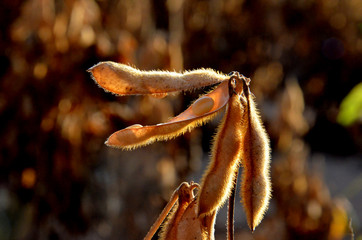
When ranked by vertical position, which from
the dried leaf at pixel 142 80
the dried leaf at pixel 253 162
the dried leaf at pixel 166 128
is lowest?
the dried leaf at pixel 253 162

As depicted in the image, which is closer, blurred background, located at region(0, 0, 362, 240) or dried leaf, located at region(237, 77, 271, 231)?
dried leaf, located at region(237, 77, 271, 231)

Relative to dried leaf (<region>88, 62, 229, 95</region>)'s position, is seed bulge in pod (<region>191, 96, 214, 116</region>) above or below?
below

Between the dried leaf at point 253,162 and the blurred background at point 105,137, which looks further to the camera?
the blurred background at point 105,137

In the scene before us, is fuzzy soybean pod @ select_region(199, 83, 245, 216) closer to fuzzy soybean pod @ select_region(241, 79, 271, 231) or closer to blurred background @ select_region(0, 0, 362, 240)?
fuzzy soybean pod @ select_region(241, 79, 271, 231)

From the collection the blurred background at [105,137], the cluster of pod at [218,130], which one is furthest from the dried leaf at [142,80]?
the blurred background at [105,137]

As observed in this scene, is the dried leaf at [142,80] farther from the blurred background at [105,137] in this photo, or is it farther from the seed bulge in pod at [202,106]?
the blurred background at [105,137]

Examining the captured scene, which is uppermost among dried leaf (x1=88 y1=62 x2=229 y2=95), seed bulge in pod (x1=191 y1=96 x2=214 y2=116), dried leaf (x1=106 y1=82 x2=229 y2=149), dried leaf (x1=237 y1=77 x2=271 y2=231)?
dried leaf (x1=88 y1=62 x2=229 y2=95)

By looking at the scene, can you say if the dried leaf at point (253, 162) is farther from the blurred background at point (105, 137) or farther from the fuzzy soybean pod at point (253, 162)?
the blurred background at point (105, 137)

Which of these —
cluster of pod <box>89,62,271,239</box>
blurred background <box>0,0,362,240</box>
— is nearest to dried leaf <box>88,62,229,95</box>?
cluster of pod <box>89,62,271,239</box>

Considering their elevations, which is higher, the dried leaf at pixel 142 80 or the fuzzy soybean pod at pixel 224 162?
the dried leaf at pixel 142 80

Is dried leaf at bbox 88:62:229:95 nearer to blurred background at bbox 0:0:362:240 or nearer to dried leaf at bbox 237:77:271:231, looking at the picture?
dried leaf at bbox 237:77:271:231
